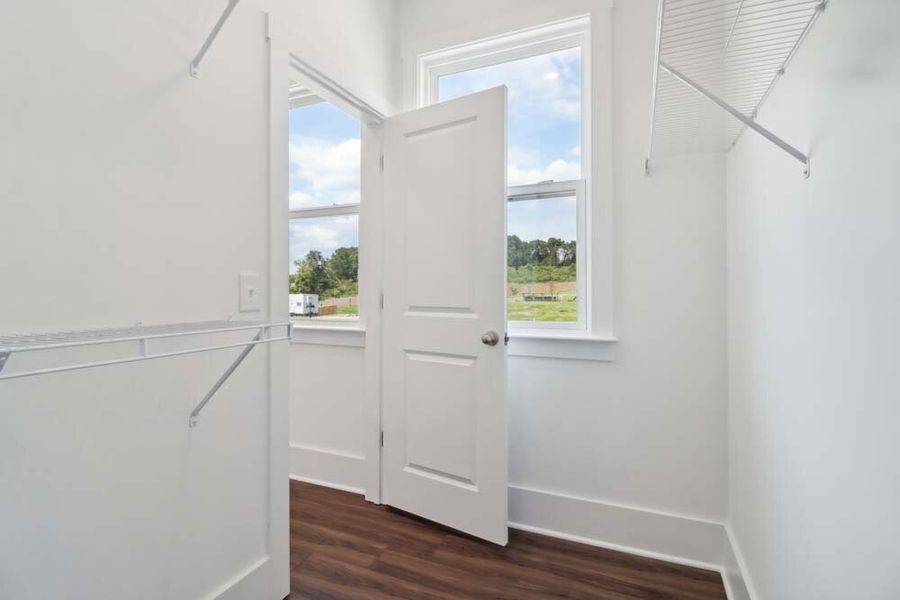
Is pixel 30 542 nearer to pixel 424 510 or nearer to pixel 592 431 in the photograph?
pixel 424 510

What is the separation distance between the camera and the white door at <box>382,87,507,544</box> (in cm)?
193

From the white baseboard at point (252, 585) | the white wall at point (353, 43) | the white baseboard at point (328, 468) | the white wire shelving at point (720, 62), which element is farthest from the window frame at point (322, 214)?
the white wire shelving at point (720, 62)

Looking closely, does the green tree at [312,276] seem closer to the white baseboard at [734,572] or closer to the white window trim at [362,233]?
the white window trim at [362,233]

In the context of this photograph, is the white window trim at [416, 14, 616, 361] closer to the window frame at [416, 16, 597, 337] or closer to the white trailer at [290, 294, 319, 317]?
the window frame at [416, 16, 597, 337]

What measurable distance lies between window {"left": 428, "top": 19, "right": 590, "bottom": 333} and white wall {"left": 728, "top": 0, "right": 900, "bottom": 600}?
2.76 feet

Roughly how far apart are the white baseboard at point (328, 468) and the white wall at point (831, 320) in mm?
1877

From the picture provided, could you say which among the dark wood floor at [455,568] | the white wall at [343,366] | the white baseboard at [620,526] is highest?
the white wall at [343,366]

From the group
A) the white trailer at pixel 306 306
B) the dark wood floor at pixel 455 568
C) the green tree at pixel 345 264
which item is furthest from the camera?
the white trailer at pixel 306 306

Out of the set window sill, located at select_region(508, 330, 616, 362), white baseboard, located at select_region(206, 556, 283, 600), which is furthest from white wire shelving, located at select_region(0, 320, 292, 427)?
window sill, located at select_region(508, 330, 616, 362)

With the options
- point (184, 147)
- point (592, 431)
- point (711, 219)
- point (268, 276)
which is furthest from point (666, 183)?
point (184, 147)

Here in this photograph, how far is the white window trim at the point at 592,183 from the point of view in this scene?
1.97 meters

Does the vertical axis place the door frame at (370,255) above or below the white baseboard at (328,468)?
above

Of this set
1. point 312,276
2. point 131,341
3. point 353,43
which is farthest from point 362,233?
point 131,341

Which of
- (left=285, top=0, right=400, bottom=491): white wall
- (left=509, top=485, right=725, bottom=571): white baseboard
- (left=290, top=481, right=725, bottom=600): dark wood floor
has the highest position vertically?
(left=285, top=0, right=400, bottom=491): white wall
